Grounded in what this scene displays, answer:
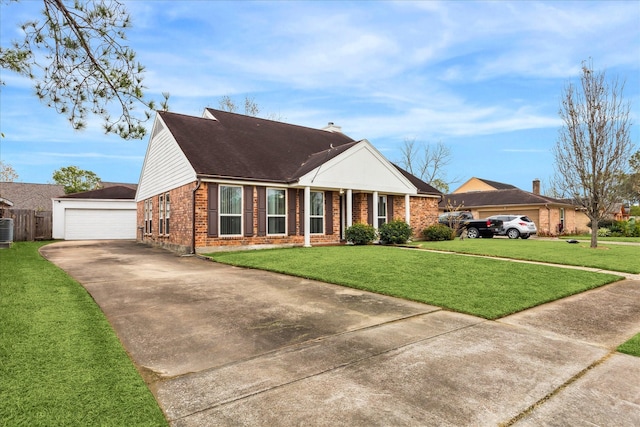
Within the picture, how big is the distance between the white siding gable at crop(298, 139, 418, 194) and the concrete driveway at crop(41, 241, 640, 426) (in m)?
9.24

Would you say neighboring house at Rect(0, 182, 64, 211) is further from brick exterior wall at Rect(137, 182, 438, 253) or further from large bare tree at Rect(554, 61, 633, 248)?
large bare tree at Rect(554, 61, 633, 248)

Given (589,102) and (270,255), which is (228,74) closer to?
(270,255)

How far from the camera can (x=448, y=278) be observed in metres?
7.89

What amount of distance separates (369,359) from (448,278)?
482 centimetres

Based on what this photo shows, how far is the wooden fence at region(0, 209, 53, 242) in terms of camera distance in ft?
71.2

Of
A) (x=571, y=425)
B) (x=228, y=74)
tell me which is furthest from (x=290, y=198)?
(x=571, y=425)

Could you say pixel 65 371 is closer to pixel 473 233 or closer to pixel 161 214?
pixel 161 214

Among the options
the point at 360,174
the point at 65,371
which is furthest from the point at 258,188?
the point at 65,371

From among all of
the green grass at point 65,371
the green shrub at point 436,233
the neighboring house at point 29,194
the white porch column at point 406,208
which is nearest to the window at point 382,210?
the white porch column at point 406,208

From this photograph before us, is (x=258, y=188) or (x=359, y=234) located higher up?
(x=258, y=188)

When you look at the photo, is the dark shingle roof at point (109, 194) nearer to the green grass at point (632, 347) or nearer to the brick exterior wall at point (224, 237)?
the brick exterior wall at point (224, 237)

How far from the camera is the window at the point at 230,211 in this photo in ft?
45.2

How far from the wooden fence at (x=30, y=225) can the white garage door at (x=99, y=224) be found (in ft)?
3.18

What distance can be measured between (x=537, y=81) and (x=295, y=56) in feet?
35.3
